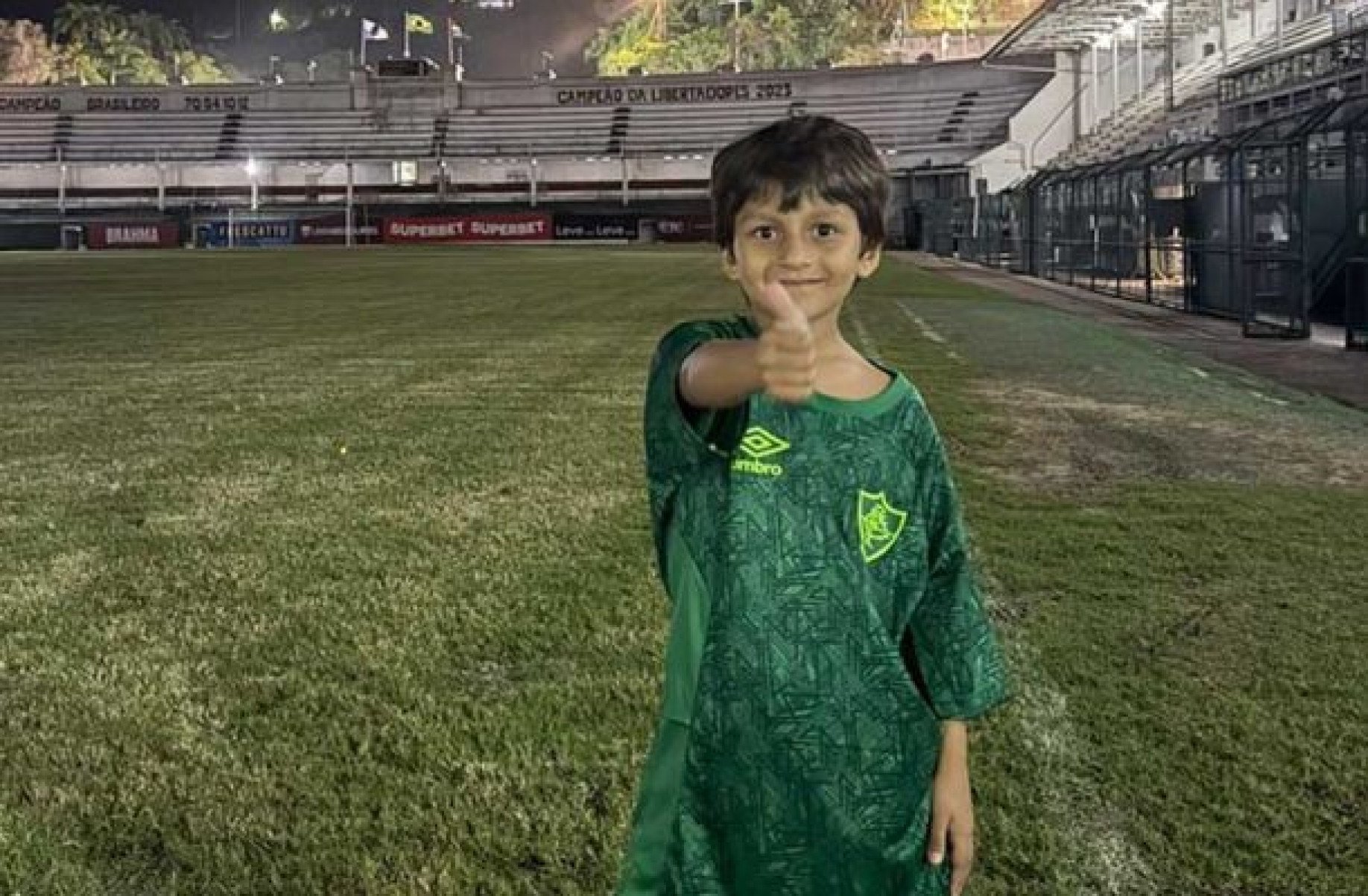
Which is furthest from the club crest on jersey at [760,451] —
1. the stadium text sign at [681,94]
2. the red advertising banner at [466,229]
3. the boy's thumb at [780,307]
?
the stadium text sign at [681,94]

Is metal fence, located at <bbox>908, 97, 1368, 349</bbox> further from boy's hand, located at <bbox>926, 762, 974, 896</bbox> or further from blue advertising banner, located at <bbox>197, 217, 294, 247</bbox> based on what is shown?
blue advertising banner, located at <bbox>197, 217, 294, 247</bbox>

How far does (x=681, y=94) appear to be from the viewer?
83375 millimetres

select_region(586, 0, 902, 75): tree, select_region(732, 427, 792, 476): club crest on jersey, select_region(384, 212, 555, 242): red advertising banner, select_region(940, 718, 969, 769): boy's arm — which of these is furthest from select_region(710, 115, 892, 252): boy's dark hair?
select_region(586, 0, 902, 75): tree

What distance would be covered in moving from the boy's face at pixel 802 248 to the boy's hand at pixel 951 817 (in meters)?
0.70

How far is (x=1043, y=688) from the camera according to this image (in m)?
4.25

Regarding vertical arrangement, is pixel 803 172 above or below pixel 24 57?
below

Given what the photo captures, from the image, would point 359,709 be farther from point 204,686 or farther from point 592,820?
point 592,820

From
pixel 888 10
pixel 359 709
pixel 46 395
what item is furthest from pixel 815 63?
pixel 359 709

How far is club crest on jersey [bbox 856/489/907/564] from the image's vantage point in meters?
1.90

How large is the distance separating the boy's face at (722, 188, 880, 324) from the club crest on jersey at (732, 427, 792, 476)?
6.4 inches

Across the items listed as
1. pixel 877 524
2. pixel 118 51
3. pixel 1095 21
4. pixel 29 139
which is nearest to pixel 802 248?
pixel 877 524

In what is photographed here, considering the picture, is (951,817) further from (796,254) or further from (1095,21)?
(1095,21)

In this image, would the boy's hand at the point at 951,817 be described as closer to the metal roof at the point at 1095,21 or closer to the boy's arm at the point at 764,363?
the boy's arm at the point at 764,363

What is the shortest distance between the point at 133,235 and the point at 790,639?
74040mm
